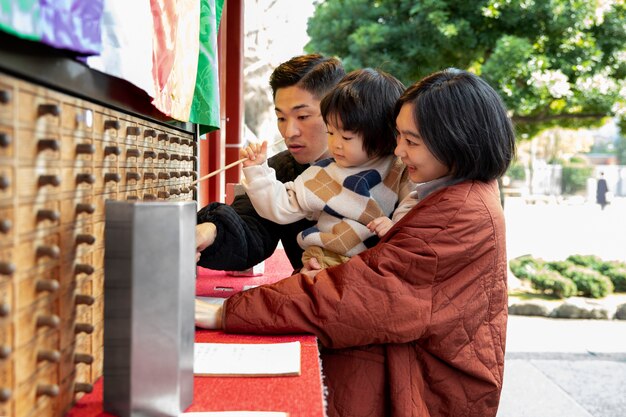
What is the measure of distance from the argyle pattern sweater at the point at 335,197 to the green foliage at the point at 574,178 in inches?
1005

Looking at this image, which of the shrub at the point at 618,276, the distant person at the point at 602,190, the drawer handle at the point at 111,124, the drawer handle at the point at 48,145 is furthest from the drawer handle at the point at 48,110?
the distant person at the point at 602,190

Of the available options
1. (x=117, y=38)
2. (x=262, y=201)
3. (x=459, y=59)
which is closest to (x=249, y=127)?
(x=459, y=59)

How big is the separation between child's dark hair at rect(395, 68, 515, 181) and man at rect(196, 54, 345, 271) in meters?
0.57

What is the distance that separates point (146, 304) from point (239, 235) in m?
1.10

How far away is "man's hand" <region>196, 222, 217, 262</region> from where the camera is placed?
1.93 meters

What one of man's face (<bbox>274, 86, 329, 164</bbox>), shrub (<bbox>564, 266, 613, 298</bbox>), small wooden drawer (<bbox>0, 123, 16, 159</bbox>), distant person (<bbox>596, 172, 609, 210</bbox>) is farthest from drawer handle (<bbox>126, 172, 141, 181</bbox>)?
distant person (<bbox>596, 172, 609, 210</bbox>)

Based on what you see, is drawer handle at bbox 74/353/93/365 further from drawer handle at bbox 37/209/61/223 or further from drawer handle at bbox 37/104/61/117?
drawer handle at bbox 37/104/61/117

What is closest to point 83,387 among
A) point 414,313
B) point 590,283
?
point 414,313

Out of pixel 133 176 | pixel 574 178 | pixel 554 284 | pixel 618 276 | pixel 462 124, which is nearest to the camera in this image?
pixel 133 176

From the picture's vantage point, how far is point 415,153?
168 centimetres

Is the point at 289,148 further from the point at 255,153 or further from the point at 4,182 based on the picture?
the point at 4,182

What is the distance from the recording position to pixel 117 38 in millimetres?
1105

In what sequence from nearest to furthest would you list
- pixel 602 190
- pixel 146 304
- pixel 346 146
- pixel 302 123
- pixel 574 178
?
pixel 146 304 < pixel 346 146 < pixel 302 123 < pixel 602 190 < pixel 574 178

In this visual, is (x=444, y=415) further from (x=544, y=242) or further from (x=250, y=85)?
(x=544, y=242)
